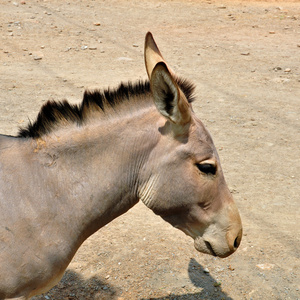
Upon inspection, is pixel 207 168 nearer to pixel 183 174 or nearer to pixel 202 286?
pixel 183 174

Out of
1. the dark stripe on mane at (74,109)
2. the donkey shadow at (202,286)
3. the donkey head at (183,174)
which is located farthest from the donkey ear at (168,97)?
the donkey shadow at (202,286)

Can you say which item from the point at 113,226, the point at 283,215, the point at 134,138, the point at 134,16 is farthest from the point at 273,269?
the point at 134,16

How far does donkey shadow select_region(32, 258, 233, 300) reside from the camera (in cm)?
383

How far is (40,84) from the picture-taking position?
8.77 m

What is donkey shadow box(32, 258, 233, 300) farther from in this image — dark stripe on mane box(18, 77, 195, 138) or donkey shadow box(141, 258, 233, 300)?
dark stripe on mane box(18, 77, 195, 138)

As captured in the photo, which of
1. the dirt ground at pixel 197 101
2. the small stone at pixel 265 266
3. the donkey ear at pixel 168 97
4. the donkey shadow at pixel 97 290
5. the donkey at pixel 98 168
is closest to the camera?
the donkey ear at pixel 168 97

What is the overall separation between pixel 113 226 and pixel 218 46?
796cm

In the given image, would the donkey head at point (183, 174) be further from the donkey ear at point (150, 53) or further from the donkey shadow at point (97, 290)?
the donkey shadow at point (97, 290)

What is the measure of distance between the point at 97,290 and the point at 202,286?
37.4 inches

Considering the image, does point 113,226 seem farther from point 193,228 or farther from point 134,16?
point 134,16

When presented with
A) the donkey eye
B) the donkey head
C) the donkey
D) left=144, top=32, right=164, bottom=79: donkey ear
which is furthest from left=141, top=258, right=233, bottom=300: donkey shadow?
left=144, top=32, right=164, bottom=79: donkey ear

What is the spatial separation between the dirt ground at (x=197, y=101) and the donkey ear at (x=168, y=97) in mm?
1962

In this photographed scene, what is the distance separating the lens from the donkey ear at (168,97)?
95.5 inches

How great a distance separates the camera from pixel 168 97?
100 inches
